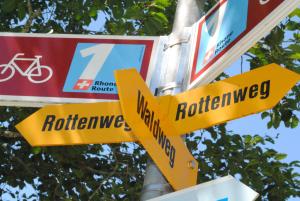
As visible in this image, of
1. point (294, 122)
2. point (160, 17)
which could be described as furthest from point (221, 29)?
point (294, 122)

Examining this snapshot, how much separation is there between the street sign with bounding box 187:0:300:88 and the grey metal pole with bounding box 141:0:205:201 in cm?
6

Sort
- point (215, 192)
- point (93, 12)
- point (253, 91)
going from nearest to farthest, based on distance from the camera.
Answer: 1. point (215, 192)
2. point (253, 91)
3. point (93, 12)

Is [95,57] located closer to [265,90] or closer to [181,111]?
[181,111]

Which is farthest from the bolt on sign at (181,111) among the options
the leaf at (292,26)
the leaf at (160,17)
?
the leaf at (292,26)

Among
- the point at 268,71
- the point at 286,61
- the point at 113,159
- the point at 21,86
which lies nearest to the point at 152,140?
the point at 268,71

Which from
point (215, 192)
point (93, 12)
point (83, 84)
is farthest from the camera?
point (93, 12)

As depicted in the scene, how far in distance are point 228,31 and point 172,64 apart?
25cm

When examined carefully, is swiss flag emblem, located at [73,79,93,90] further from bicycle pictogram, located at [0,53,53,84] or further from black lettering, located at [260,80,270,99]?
black lettering, located at [260,80,270,99]

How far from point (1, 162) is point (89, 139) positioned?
4.51 meters

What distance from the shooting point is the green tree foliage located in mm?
5918

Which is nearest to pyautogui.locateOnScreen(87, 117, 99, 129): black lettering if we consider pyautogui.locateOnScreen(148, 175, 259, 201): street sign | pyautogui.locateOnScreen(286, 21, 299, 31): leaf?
pyautogui.locateOnScreen(148, 175, 259, 201): street sign

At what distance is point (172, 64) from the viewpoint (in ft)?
7.99

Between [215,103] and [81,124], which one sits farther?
[81,124]

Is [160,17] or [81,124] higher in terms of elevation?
[160,17]
